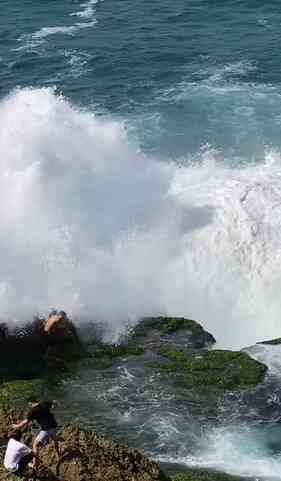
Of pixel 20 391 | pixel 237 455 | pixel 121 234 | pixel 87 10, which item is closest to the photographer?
pixel 237 455

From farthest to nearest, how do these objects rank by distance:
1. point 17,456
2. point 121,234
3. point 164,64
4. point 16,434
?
point 164,64
point 121,234
point 16,434
point 17,456

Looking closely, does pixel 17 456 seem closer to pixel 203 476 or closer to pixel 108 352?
pixel 203 476

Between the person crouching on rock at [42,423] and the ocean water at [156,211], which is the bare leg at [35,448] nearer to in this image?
the person crouching on rock at [42,423]

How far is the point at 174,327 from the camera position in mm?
33719

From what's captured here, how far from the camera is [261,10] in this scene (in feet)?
246

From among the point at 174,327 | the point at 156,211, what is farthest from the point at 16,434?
the point at 156,211

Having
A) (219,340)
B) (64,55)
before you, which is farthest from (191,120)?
(219,340)

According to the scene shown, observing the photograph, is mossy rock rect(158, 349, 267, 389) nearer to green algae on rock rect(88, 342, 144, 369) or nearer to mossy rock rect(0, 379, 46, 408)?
green algae on rock rect(88, 342, 144, 369)

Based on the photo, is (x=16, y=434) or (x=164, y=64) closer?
Result: (x=16, y=434)

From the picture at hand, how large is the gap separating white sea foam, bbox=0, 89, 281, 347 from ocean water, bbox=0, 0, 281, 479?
0.07 metres

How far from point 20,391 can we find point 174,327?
26.8 feet

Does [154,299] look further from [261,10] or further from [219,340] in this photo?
[261,10]

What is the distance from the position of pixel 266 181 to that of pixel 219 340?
12.3 metres

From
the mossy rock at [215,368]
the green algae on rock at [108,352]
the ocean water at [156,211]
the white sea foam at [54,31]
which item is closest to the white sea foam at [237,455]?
the ocean water at [156,211]
